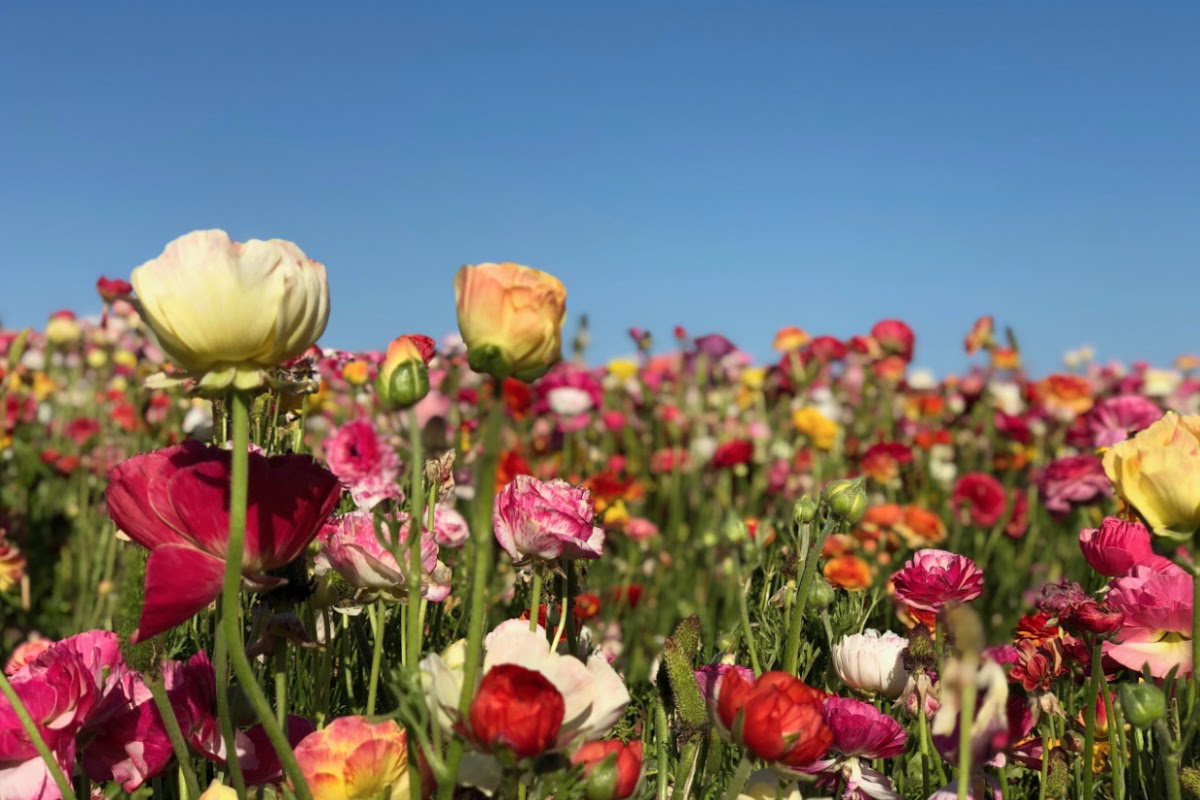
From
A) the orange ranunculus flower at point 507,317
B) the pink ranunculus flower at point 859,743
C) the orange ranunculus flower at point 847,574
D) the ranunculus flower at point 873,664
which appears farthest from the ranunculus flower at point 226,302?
the orange ranunculus flower at point 847,574

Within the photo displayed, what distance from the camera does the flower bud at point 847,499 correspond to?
41.4 inches

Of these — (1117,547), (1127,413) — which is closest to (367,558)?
(1117,547)

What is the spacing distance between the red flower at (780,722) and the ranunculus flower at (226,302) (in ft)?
1.30

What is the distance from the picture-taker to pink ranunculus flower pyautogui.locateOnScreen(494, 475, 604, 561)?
3.07ft

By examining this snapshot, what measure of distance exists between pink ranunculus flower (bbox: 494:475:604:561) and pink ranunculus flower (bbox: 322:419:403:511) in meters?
0.64

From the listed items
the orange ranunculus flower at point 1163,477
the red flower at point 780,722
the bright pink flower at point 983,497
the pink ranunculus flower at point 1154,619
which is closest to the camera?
the red flower at point 780,722

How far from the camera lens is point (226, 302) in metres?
0.66

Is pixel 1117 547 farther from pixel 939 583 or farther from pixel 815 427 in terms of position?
pixel 815 427

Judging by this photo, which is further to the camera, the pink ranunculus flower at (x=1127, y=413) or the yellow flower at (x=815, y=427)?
the yellow flower at (x=815, y=427)

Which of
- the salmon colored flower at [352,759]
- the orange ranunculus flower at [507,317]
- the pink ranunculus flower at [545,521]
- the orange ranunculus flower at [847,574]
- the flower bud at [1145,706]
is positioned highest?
the orange ranunculus flower at [507,317]

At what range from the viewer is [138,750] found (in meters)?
0.87

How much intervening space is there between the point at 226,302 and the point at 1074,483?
2.93m

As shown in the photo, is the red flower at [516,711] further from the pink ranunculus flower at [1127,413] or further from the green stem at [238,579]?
the pink ranunculus flower at [1127,413]

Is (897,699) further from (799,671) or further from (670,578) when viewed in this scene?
(670,578)
